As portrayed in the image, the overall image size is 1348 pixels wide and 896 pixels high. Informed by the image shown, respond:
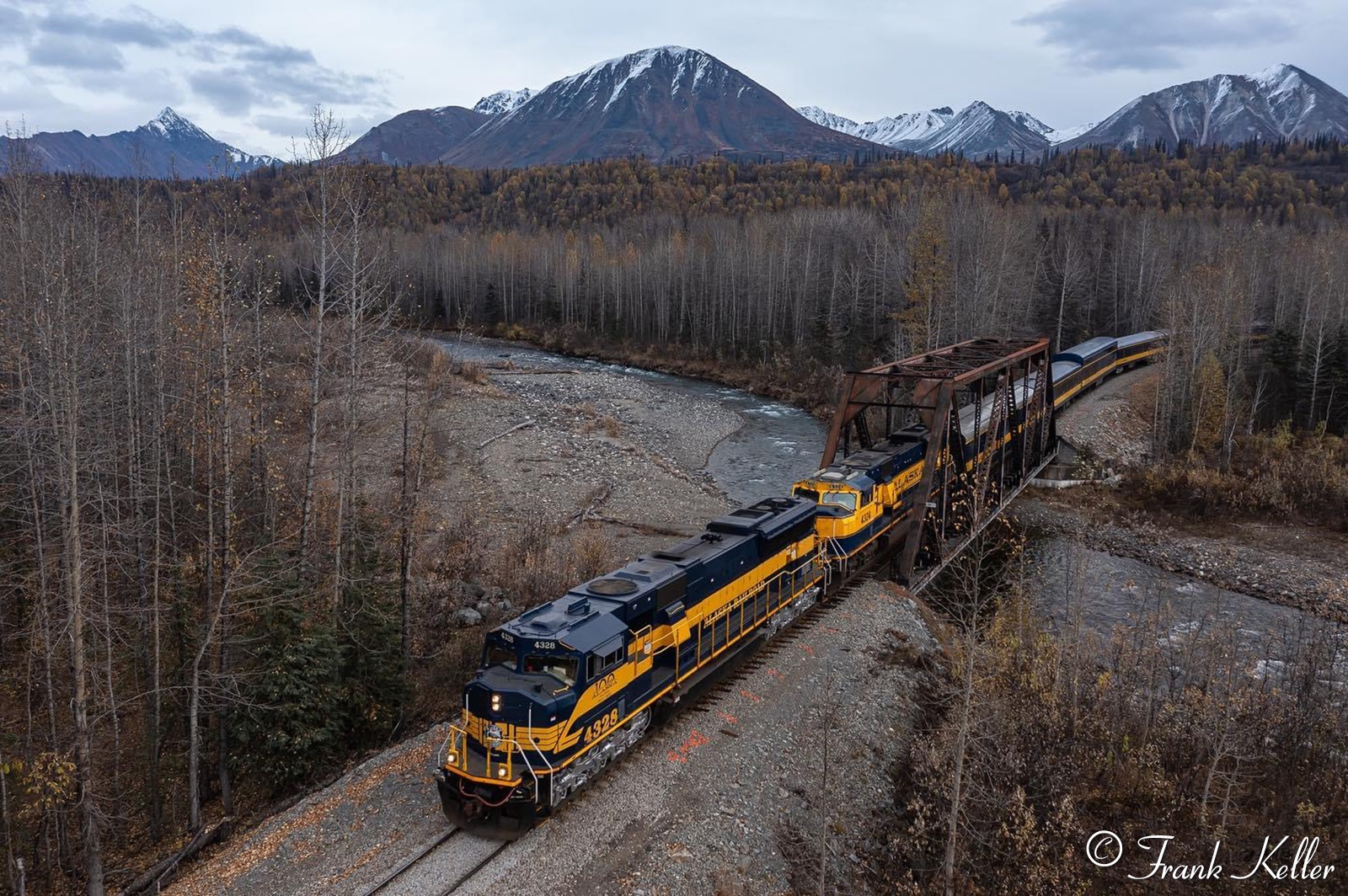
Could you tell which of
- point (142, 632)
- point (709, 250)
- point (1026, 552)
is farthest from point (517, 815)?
point (709, 250)

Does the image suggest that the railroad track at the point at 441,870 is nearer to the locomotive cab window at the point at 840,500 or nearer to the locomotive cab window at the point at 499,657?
the locomotive cab window at the point at 499,657

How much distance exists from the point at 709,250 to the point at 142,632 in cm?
8038

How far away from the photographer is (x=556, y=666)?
1351 cm

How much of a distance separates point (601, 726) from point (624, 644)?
148 centimetres

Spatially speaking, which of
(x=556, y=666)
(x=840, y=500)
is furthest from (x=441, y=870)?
(x=840, y=500)

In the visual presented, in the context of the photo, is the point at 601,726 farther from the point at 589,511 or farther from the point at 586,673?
the point at 589,511

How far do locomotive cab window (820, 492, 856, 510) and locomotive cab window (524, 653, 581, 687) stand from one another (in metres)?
11.8

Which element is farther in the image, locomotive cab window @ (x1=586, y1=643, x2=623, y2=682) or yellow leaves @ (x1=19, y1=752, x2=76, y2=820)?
locomotive cab window @ (x1=586, y1=643, x2=623, y2=682)

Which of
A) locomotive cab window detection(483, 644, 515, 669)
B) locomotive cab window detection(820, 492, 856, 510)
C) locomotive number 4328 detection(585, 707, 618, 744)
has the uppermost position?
locomotive cab window detection(820, 492, 856, 510)

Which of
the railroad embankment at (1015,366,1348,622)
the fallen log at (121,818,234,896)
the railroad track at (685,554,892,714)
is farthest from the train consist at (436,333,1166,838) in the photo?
the railroad embankment at (1015,366,1348,622)

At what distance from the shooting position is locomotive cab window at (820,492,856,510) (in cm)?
2322

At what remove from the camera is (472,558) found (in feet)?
92.1

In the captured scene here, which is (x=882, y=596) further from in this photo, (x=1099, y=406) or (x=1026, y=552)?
(x=1099, y=406)

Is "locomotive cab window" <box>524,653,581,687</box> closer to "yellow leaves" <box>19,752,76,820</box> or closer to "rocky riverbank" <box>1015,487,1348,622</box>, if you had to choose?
"yellow leaves" <box>19,752,76,820</box>
